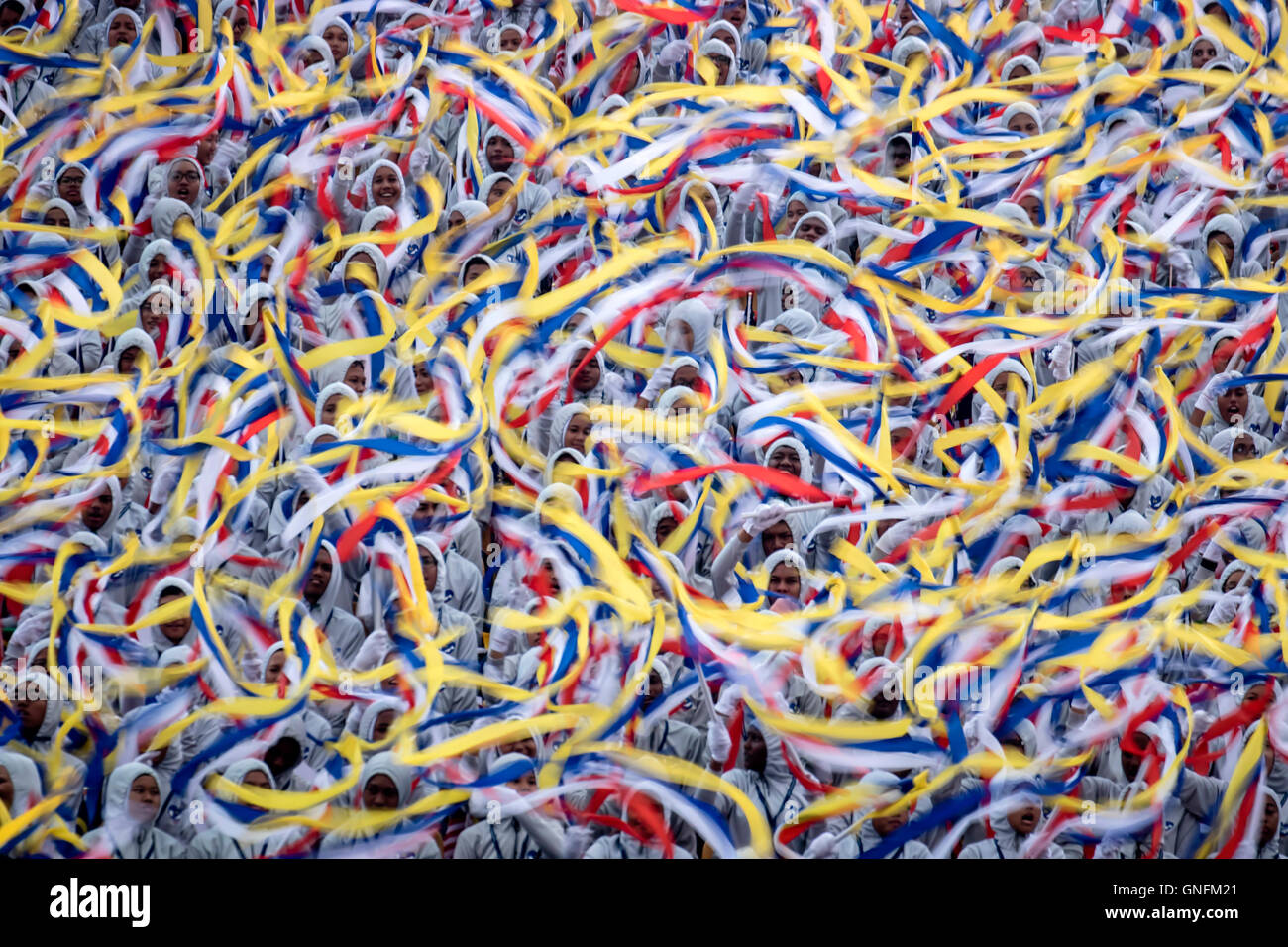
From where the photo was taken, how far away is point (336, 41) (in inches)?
156

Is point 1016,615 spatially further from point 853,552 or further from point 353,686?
point 353,686

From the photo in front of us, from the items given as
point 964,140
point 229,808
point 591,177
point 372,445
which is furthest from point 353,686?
point 964,140

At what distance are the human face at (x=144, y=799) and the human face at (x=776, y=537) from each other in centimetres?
196

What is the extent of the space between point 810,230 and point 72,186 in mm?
2398

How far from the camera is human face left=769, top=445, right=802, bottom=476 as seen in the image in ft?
12.5

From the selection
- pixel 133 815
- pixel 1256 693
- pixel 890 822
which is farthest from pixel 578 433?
pixel 1256 693

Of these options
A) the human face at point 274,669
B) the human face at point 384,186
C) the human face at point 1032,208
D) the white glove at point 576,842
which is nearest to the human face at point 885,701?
the white glove at point 576,842

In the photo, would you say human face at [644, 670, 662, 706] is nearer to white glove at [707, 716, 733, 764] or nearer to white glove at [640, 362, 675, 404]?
white glove at [707, 716, 733, 764]

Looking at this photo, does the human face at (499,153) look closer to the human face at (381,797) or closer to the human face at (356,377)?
the human face at (356,377)

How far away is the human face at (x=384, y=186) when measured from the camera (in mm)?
3947

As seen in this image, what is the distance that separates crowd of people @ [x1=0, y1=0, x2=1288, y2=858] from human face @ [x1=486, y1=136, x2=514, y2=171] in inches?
0.5

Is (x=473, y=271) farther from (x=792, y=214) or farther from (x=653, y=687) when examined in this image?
(x=653, y=687)

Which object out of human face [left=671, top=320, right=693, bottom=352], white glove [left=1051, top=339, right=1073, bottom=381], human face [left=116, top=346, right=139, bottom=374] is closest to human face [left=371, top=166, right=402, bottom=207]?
human face [left=116, top=346, right=139, bottom=374]

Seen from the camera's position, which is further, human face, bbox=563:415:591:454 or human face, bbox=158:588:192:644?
human face, bbox=563:415:591:454
